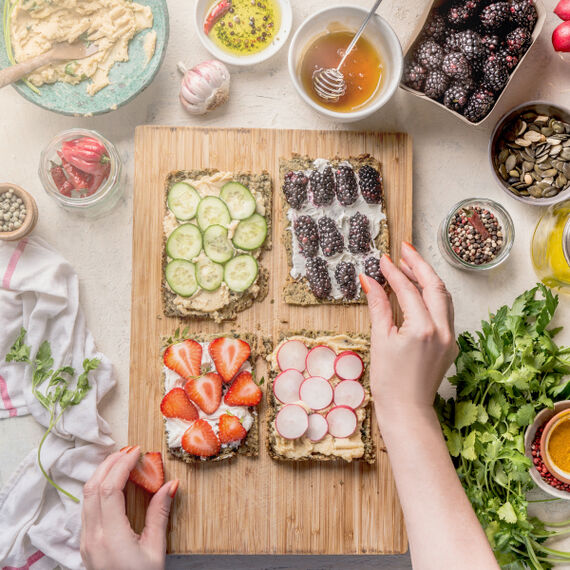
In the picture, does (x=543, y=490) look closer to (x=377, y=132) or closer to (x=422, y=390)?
(x=422, y=390)

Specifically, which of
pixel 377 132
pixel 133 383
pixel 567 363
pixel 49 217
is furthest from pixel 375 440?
pixel 49 217

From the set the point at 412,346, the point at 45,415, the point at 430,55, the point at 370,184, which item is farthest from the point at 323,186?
the point at 45,415

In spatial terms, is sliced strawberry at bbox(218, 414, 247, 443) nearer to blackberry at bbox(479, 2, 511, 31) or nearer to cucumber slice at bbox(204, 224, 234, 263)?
cucumber slice at bbox(204, 224, 234, 263)

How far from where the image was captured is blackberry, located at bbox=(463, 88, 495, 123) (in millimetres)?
2684

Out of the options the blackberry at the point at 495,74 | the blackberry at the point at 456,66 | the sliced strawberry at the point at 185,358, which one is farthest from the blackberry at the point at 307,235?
the blackberry at the point at 495,74

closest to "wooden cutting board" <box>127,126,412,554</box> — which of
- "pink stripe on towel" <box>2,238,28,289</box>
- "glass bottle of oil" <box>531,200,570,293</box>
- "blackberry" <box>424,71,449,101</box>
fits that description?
"blackberry" <box>424,71,449,101</box>

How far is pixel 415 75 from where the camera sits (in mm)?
2701

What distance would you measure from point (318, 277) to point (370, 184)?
0.49 meters

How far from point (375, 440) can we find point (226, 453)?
684 millimetres

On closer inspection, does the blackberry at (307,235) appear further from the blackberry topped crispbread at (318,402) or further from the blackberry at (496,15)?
the blackberry at (496,15)

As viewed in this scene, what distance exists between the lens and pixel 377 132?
2.85 m

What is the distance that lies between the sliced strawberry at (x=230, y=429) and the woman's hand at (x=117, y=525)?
325mm

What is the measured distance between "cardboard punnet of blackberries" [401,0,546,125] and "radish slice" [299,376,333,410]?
4.38 feet

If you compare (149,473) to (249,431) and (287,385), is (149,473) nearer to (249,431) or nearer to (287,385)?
(249,431)
